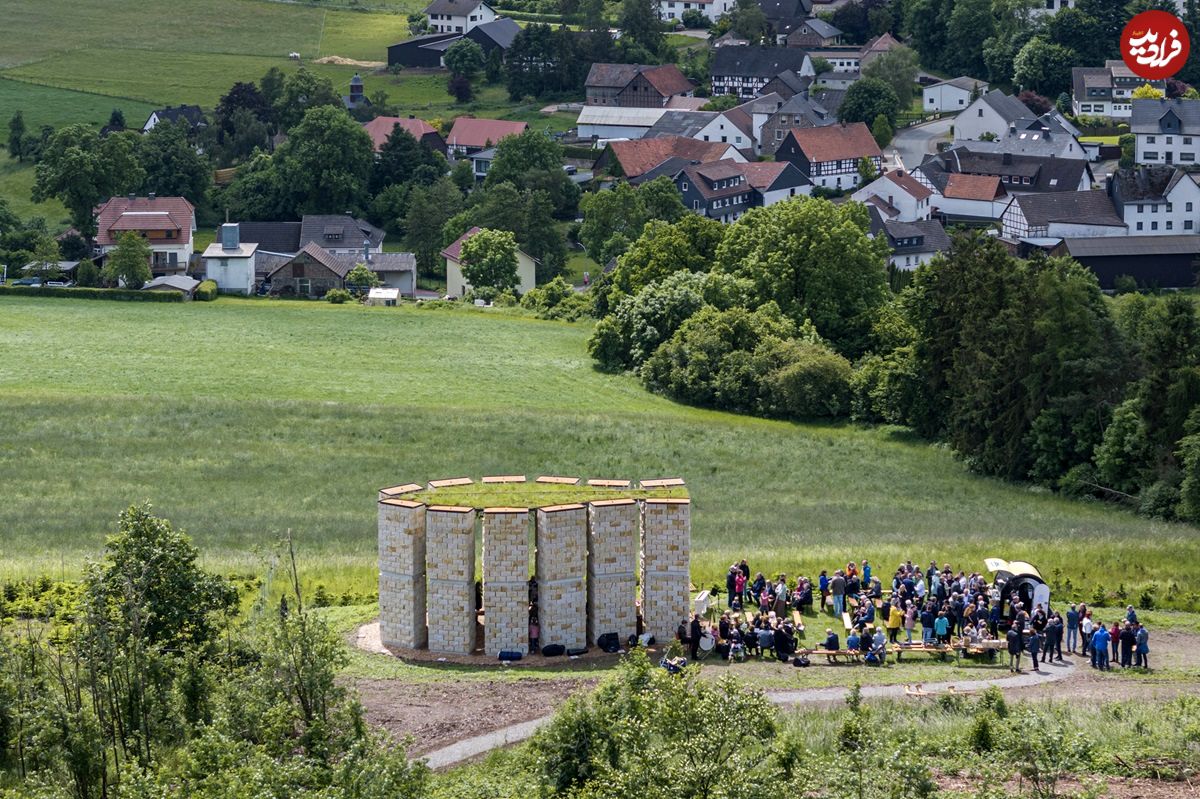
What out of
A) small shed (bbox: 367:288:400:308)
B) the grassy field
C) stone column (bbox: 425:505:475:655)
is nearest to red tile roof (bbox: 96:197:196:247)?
small shed (bbox: 367:288:400:308)

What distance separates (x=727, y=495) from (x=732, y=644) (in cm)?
2443

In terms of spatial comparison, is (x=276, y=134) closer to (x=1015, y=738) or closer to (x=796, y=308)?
(x=796, y=308)

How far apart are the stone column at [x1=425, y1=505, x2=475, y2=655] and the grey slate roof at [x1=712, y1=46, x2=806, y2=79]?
127 metres

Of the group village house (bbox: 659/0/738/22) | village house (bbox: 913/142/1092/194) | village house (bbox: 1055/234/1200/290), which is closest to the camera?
village house (bbox: 1055/234/1200/290)

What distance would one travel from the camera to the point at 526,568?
3756cm

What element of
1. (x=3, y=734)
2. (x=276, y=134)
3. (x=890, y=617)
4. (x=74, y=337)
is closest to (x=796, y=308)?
(x=74, y=337)

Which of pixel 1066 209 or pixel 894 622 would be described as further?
pixel 1066 209

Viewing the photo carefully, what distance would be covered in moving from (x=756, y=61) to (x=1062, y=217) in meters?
45.9

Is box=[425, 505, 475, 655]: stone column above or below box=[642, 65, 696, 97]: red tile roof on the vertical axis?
below

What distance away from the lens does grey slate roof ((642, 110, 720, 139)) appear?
148 meters

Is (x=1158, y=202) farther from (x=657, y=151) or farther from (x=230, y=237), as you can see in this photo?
(x=230, y=237)

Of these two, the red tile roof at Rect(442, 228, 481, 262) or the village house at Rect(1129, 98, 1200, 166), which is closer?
the red tile roof at Rect(442, 228, 481, 262)

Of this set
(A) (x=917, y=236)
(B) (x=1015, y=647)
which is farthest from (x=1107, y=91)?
(B) (x=1015, y=647)

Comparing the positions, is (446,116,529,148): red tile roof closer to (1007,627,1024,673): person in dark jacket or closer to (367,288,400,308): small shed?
(367,288,400,308): small shed
